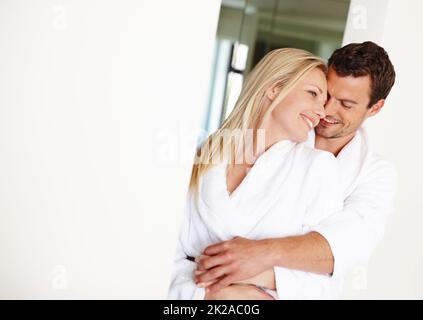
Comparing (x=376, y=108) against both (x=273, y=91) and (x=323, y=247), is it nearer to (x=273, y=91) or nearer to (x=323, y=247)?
(x=273, y=91)

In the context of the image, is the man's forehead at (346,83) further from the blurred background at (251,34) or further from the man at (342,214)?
the blurred background at (251,34)

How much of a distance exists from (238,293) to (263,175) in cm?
31

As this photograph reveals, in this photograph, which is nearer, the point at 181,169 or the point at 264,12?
the point at 181,169

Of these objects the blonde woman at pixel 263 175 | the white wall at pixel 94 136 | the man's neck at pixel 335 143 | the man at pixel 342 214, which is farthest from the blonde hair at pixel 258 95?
the white wall at pixel 94 136

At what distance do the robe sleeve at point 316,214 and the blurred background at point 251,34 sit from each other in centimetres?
264

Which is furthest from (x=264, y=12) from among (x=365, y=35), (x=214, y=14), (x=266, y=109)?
(x=214, y=14)

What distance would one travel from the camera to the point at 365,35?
1.74 meters

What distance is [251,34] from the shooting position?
419 cm

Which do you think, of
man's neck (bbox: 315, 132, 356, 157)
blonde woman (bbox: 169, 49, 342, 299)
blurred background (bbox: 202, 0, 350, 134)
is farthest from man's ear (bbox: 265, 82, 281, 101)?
blurred background (bbox: 202, 0, 350, 134)

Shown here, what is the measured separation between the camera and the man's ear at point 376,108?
1666 mm

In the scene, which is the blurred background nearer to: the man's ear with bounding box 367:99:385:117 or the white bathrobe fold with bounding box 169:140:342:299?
the man's ear with bounding box 367:99:385:117

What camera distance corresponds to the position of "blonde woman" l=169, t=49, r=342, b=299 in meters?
1.39

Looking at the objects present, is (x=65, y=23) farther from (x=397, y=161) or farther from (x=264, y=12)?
(x=264, y=12)

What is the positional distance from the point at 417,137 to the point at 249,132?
1.95 feet
